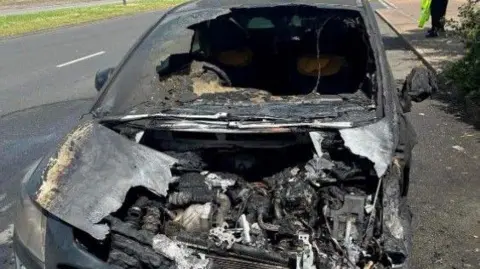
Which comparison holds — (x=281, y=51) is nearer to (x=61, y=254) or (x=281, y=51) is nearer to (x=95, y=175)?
(x=95, y=175)

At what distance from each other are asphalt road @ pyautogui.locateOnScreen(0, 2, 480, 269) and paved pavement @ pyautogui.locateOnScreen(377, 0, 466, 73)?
0.31m

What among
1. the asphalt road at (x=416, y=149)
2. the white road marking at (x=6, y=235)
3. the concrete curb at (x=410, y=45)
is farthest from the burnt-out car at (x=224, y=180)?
the concrete curb at (x=410, y=45)

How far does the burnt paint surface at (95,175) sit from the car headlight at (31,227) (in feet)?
0.24

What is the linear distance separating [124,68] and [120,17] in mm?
20562

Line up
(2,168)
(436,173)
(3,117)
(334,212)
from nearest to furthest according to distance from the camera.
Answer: (334,212)
(436,173)
(2,168)
(3,117)

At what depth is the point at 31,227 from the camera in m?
2.97

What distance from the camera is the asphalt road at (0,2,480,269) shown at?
172 inches

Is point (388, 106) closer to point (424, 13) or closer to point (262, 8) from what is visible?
point (262, 8)

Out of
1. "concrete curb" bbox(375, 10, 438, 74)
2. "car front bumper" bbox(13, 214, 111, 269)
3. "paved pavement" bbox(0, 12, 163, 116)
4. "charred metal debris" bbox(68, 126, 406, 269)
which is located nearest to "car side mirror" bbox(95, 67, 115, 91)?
"charred metal debris" bbox(68, 126, 406, 269)

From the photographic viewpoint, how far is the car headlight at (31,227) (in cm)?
285

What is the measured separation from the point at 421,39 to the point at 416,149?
7922mm

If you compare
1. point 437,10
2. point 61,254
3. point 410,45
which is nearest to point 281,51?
point 61,254

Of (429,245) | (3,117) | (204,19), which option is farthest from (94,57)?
(429,245)

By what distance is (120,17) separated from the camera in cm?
2403
